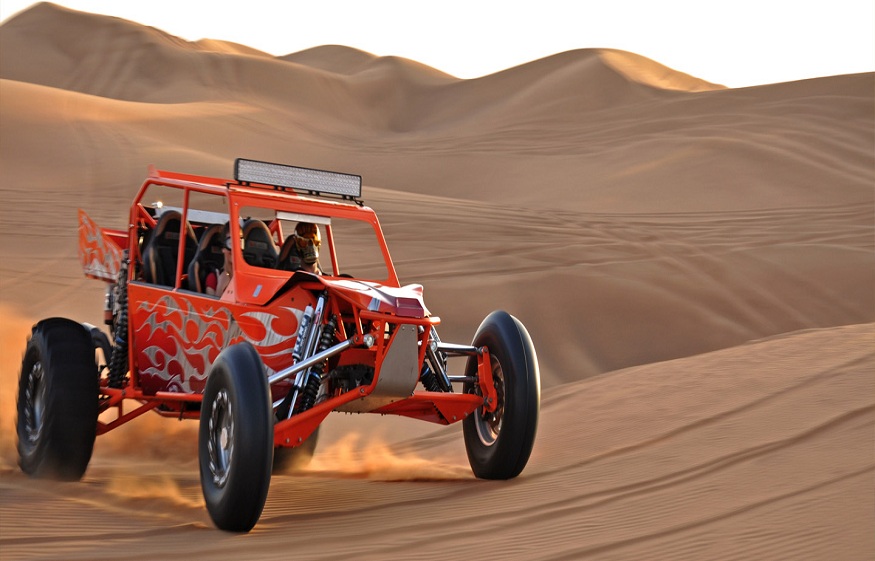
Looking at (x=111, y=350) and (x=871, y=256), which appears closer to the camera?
(x=111, y=350)

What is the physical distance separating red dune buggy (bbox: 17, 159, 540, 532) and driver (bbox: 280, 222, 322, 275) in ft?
0.03

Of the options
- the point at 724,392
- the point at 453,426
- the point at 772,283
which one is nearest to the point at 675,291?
the point at 772,283

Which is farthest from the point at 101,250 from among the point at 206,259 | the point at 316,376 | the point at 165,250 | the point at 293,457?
the point at 316,376

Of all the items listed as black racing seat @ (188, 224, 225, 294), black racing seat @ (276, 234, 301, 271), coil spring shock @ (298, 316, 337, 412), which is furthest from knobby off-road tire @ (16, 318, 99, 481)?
coil spring shock @ (298, 316, 337, 412)

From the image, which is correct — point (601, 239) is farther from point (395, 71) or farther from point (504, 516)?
point (395, 71)

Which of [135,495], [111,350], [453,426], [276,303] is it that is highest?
[276,303]

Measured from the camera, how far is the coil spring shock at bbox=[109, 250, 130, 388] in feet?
29.7

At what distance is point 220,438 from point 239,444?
56 centimetres

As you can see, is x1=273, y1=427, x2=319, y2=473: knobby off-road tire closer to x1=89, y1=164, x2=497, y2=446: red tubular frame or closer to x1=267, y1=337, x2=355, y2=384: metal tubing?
x1=89, y1=164, x2=497, y2=446: red tubular frame

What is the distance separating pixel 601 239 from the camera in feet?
78.9

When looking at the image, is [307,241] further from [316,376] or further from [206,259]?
[316,376]

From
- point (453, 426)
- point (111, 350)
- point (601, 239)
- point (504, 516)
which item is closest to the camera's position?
point (504, 516)

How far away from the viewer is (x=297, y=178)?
345 inches

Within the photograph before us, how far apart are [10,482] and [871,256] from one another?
60.0 ft
